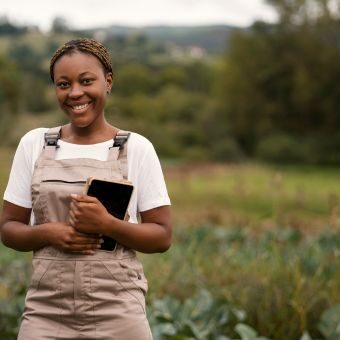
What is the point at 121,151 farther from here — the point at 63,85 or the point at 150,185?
the point at 63,85

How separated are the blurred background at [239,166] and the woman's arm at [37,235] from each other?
152 cm

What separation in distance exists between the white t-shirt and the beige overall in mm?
33

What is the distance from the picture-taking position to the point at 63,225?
2.27 m

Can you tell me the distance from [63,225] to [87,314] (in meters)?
0.25

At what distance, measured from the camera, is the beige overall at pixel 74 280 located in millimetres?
2295

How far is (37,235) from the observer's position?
91.0 inches

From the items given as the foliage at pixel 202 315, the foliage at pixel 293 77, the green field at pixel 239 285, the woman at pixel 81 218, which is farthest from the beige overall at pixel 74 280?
the foliage at pixel 293 77

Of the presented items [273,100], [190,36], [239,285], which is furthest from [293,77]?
[190,36]

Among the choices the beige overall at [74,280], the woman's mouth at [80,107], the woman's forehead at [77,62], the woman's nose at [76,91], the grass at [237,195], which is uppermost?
the woman's forehead at [77,62]

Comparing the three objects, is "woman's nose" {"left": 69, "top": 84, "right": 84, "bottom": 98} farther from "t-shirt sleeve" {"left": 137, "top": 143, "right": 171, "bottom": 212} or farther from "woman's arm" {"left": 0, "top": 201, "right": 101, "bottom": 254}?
"woman's arm" {"left": 0, "top": 201, "right": 101, "bottom": 254}

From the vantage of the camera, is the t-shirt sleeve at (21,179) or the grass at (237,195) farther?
the grass at (237,195)

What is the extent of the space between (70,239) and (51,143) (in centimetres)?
29

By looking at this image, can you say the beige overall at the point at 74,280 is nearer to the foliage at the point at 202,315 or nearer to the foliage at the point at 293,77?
the foliage at the point at 202,315

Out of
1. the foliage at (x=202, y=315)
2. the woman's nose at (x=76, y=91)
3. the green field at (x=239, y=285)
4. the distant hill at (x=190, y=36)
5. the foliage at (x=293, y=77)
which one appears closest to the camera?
the woman's nose at (x=76, y=91)
